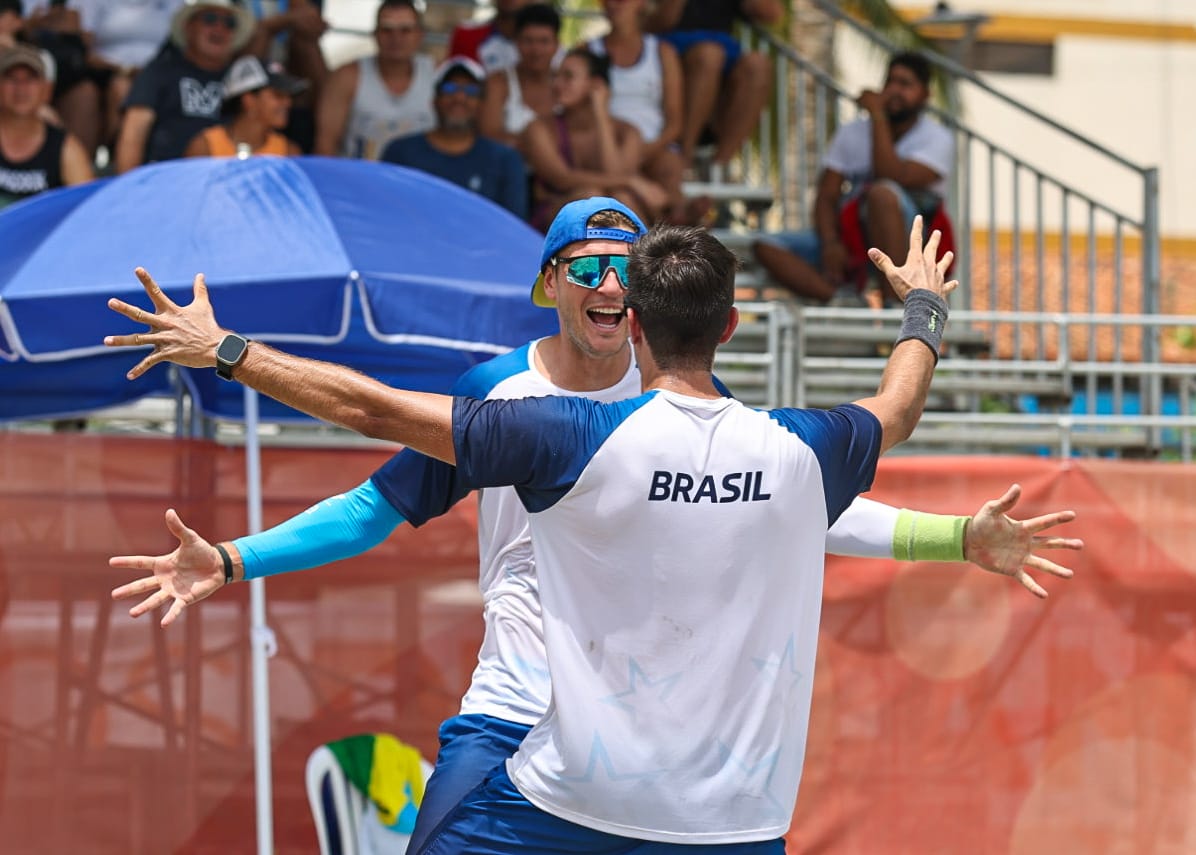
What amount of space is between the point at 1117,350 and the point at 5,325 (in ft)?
19.3

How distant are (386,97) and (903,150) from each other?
283 cm

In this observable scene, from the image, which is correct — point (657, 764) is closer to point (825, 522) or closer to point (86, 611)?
point (825, 522)

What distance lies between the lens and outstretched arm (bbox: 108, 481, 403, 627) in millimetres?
3322

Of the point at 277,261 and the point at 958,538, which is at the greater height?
the point at 277,261

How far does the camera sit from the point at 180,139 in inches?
332

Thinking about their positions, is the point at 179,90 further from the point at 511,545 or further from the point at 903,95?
the point at 511,545

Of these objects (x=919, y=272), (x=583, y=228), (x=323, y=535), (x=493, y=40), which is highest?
(x=493, y=40)

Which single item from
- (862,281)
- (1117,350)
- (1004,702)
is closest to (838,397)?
(862,281)

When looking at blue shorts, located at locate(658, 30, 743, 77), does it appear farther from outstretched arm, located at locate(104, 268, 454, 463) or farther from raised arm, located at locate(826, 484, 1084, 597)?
outstretched arm, located at locate(104, 268, 454, 463)

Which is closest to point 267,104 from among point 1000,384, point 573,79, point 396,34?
point 396,34

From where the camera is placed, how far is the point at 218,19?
29.1 feet

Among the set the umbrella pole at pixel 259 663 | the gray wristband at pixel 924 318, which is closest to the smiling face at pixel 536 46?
the umbrella pole at pixel 259 663

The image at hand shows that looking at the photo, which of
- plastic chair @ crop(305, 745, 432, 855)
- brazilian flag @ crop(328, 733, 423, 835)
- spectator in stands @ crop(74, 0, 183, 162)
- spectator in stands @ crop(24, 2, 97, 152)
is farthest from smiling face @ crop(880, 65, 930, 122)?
plastic chair @ crop(305, 745, 432, 855)

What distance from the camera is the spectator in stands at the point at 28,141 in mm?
8203
